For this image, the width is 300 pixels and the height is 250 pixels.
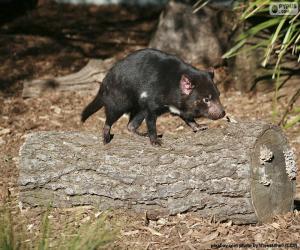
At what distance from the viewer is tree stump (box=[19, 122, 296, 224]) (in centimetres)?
377

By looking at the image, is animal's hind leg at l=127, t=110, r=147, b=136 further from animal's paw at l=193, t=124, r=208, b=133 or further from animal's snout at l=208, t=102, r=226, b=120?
animal's snout at l=208, t=102, r=226, b=120

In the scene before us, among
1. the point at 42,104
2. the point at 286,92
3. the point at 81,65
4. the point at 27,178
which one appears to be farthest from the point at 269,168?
the point at 81,65

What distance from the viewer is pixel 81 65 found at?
24.6ft

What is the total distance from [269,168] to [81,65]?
4.10 metres

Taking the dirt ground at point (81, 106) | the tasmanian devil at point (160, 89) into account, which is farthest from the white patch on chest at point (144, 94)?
the dirt ground at point (81, 106)

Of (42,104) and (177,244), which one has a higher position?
(177,244)

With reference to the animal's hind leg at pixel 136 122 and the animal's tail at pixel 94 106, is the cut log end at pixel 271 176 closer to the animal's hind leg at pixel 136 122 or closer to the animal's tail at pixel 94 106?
the animal's hind leg at pixel 136 122

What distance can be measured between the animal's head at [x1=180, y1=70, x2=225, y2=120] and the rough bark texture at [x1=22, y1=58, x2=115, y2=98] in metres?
2.46

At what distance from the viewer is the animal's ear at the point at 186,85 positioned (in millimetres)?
4336

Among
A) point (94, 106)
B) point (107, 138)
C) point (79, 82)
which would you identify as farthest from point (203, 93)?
point (79, 82)

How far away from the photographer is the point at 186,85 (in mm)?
4359

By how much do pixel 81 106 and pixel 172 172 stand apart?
2.86 meters

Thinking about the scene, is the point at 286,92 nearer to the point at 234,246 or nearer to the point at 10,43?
the point at 234,246

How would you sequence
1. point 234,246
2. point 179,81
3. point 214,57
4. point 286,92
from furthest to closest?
point 214,57
point 286,92
point 179,81
point 234,246
